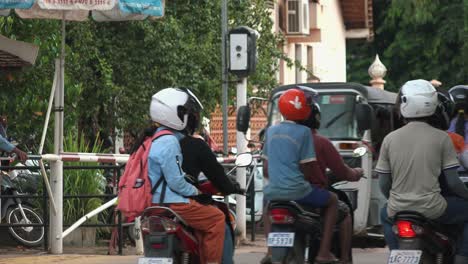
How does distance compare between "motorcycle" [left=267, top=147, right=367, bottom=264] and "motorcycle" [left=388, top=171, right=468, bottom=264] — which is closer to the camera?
"motorcycle" [left=388, top=171, right=468, bottom=264]

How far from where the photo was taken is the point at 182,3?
81.2 ft

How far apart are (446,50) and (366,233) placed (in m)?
38.7

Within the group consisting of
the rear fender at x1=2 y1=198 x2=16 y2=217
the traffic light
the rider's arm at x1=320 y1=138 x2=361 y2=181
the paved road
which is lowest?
the paved road

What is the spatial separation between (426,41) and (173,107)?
48.3 meters

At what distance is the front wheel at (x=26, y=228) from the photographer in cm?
1867

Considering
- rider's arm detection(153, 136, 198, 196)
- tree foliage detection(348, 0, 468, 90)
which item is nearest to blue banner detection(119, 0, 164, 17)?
rider's arm detection(153, 136, 198, 196)

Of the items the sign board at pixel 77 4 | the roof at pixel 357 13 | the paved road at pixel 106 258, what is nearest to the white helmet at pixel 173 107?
the sign board at pixel 77 4

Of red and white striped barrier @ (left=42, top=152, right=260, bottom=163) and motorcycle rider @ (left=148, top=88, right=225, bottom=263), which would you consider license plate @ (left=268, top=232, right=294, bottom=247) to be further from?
red and white striped barrier @ (left=42, top=152, right=260, bottom=163)

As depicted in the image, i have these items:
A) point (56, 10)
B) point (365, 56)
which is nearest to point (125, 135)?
point (56, 10)

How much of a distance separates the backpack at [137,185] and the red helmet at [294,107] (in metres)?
1.97

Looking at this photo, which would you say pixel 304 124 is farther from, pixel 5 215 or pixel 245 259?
pixel 5 215

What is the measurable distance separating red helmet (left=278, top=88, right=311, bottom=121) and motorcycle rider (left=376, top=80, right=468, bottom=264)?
185 centimetres

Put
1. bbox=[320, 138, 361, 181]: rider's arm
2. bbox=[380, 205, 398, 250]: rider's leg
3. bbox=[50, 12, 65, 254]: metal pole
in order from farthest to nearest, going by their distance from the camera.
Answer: bbox=[50, 12, 65, 254]: metal pole < bbox=[320, 138, 361, 181]: rider's arm < bbox=[380, 205, 398, 250]: rider's leg

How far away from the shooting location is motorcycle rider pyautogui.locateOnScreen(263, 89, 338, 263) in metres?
11.9
